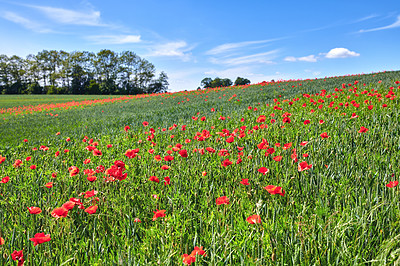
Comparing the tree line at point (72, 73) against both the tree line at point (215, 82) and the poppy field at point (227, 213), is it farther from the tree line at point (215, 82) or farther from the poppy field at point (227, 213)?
the poppy field at point (227, 213)

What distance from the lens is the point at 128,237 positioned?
186cm

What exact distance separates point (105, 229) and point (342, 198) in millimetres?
2075

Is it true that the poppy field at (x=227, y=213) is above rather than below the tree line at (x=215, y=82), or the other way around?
below

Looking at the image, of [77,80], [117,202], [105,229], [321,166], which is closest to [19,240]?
[105,229]

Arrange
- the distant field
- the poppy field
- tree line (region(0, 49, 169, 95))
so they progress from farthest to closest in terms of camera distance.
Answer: tree line (region(0, 49, 169, 95))
the distant field
the poppy field

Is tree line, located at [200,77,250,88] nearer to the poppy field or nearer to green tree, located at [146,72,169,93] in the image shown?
green tree, located at [146,72,169,93]

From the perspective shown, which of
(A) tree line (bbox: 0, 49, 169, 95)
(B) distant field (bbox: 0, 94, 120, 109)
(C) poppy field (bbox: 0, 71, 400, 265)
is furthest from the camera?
(A) tree line (bbox: 0, 49, 169, 95)

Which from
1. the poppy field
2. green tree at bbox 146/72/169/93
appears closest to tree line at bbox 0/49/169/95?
green tree at bbox 146/72/169/93

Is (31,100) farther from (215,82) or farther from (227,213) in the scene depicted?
(215,82)

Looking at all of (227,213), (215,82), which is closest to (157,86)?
(215,82)

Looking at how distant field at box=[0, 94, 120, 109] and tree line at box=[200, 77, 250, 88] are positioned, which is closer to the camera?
distant field at box=[0, 94, 120, 109]

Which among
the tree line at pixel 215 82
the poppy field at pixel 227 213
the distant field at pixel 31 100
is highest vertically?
the tree line at pixel 215 82

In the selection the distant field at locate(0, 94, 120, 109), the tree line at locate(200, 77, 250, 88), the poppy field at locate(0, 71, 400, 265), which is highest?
the tree line at locate(200, 77, 250, 88)

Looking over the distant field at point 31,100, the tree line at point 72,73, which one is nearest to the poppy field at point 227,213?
the distant field at point 31,100
